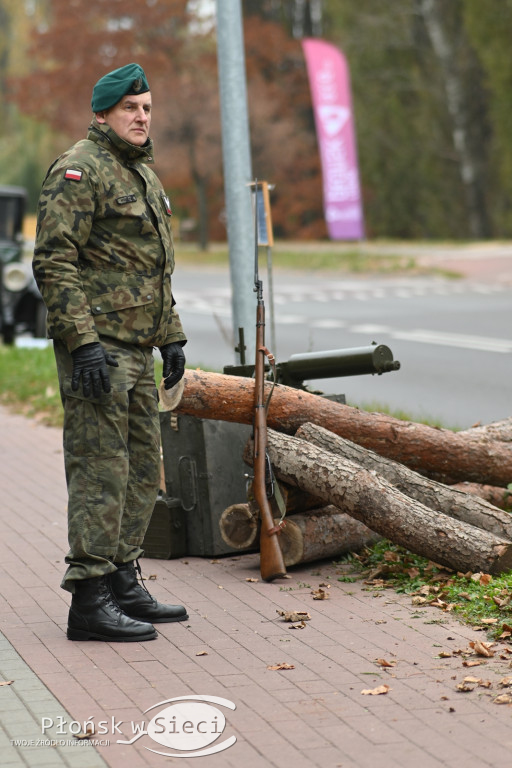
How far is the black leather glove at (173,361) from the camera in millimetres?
5555

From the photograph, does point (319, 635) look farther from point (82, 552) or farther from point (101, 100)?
point (101, 100)

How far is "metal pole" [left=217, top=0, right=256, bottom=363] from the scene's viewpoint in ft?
29.5

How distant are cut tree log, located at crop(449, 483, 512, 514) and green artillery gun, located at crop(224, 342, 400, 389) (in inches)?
29.3

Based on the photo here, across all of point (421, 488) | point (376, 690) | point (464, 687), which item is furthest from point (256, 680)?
point (421, 488)

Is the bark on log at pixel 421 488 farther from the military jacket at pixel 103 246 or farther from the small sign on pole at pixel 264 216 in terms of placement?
the small sign on pole at pixel 264 216

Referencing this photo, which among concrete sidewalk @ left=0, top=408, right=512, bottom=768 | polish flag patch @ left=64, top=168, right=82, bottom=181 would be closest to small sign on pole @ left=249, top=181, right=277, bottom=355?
concrete sidewalk @ left=0, top=408, right=512, bottom=768

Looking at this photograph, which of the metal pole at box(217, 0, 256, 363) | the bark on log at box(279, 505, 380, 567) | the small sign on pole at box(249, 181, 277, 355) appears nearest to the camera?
the bark on log at box(279, 505, 380, 567)

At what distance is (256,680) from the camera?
4730 millimetres

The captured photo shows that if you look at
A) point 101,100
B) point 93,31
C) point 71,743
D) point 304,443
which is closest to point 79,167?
point 101,100

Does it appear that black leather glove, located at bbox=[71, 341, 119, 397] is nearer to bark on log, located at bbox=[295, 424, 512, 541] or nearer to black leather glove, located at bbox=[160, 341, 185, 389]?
black leather glove, located at bbox=[160, 341, 185, 389]

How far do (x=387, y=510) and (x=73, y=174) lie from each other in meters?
2.14

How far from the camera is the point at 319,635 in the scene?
527 cm

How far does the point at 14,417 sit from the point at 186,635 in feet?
23.5

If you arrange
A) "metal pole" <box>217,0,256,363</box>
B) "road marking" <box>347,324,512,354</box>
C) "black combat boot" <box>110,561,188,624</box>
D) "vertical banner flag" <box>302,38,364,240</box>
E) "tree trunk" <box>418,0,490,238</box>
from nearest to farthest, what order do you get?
"black combat boot" <box>110,561,188,624</box> < "metal pole" <box>217,0,256,363</box> < "road marking" <box>347,324,512,354</box> < "vertical banner flag" <box>302,38,364,240</box> < "tree trunk" <box>418,0,490,238</box>
